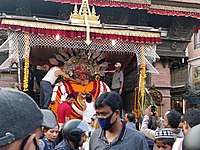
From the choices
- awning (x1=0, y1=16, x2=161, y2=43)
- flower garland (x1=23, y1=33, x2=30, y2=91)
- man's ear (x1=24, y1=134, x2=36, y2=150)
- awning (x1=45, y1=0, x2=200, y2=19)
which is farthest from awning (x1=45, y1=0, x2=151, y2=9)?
man's ear (x1=24, y1=134, x2=36, y2=150)

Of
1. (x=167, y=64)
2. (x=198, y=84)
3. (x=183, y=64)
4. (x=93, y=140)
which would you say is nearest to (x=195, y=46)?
(x=198, y=84)

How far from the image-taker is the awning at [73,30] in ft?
30.0

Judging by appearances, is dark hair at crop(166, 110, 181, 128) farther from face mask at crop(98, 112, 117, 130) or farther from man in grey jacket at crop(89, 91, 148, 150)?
Answer: face mask at crop(98, 112, 117, 130)

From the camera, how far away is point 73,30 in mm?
9695

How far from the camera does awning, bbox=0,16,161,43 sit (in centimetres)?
914

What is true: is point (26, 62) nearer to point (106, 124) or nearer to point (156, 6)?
point (106, 124)

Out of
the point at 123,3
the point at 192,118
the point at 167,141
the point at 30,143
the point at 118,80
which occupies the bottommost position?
the point at 167,141

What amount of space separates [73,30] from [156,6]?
560 cm

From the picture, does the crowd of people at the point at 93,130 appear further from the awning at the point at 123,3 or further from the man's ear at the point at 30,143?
the awning at the point at 123,3

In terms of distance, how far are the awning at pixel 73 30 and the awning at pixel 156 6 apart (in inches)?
124

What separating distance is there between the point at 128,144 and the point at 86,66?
805cm

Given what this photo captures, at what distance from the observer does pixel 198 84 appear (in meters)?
18.5

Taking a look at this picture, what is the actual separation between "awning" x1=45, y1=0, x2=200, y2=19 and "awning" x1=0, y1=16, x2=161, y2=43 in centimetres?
314

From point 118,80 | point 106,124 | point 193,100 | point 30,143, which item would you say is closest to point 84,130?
point 106,124
